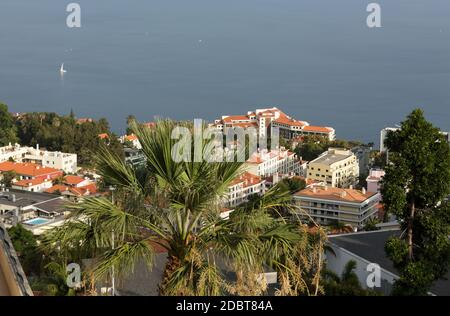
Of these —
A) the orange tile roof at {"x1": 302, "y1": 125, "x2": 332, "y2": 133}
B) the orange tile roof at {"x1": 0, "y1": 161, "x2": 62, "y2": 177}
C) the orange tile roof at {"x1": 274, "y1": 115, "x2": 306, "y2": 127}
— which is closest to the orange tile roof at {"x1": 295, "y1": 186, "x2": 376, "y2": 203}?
the orange tile roof at {"x1": 0, "y1": 161, "x2": 62, "y2": 177}

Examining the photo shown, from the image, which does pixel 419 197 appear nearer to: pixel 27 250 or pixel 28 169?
pixel 27 250

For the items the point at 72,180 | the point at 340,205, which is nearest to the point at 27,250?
the point at 340,205

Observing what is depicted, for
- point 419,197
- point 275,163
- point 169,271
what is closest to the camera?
point 169,271

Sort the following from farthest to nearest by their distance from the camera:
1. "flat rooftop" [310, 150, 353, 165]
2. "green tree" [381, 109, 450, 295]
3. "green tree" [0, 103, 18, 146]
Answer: "green tree" [0, 103, 18, 146], "flat rooftop" [310, 150, 353, 165], "green tree" [381, 109, 450, 295]

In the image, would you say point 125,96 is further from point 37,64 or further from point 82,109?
point 37,64

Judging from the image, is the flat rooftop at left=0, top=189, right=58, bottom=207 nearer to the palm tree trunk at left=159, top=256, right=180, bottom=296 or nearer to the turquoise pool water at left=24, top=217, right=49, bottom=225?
the turquoise pool water at left=24, top=217, right=49, bottom=225

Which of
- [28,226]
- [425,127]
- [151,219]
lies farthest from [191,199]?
[28,226]

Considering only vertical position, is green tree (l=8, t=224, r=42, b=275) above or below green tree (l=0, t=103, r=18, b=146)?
above
